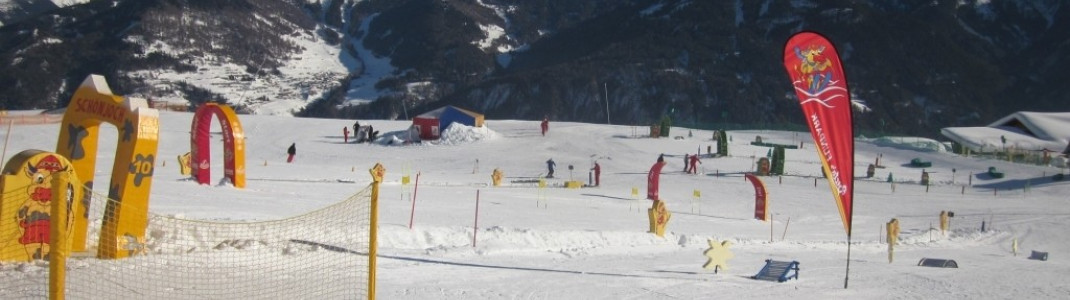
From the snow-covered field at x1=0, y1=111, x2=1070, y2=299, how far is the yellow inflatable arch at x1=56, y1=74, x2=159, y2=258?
1411 millimetres

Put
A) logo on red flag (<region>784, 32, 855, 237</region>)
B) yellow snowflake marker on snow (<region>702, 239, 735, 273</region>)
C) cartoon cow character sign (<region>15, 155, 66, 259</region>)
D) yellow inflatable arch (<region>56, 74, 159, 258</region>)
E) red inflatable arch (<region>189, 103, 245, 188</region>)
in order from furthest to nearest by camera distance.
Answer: red inflatable arch (<region>189, 103, 245, 188</region>), yellow snowflake marker on snow (<region>702, 239, 735, 273</region>), yellow inflatable arch (<region>56, 74, 159, 258</region>), logo on red flag (<region>784, 32, 855, 237</region>), cartoon cow character sign (<region>15, 155, 66, 259</region>)

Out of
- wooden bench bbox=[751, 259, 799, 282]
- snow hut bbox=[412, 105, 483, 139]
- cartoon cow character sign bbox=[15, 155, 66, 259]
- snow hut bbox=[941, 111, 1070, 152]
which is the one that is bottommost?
wooden bench bbox=[751, 259, 799, 282]

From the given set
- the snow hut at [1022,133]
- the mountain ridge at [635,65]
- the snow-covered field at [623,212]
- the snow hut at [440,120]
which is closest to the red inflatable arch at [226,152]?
the snow-covered field at [623,212]

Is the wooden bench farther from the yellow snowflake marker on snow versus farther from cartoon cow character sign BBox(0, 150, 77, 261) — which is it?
cartoon cow character sign BBox(0, 150, 77, 261)

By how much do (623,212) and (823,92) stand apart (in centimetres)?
1279

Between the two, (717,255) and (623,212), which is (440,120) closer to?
(623,212)

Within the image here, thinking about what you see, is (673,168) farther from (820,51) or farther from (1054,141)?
(1054,141)

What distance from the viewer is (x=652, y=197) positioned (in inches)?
1079

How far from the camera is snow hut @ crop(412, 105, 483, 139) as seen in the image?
43812 millimetres

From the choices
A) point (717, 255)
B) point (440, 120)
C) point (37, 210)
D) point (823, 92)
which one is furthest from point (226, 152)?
point (440, 120)

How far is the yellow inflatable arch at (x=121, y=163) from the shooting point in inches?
457

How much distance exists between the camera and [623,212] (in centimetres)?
2384

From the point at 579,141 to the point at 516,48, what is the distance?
381ft

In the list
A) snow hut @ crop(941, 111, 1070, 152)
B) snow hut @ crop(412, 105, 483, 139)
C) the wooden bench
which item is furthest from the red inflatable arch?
snow hut @ crop(941, 111, 1070, 152)
